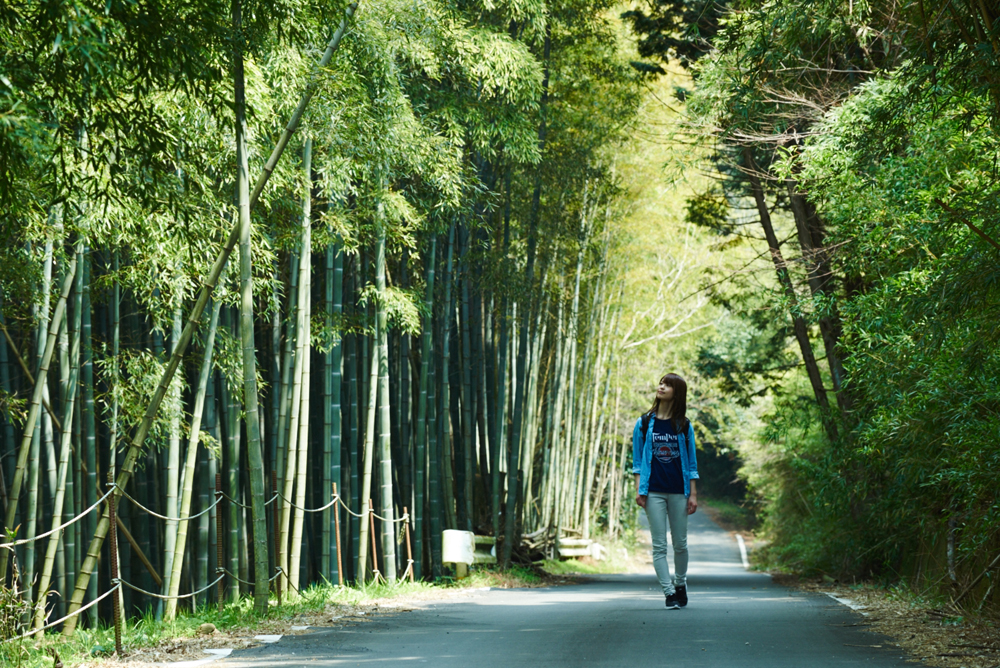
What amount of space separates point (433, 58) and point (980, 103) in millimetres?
3678

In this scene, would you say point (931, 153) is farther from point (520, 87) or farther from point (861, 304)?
point (520, 87)

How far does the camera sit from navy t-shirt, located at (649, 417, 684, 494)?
5227 mm

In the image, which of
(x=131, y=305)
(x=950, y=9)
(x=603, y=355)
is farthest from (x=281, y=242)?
(x=603, y=355)

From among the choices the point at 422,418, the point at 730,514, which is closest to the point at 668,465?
→ the point at 422,418

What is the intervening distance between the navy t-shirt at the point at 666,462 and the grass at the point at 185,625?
214 cm

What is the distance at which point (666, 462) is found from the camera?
17.2 feet

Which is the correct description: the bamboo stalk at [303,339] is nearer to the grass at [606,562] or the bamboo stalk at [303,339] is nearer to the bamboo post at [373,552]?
the bamboo post at [373,552]

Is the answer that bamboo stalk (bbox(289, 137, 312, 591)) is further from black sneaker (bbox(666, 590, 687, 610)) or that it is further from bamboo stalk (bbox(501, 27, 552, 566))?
bamboo stalk (bbox(501, 27, 552, 566))

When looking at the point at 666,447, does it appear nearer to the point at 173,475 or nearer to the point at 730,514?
the point at 173,475

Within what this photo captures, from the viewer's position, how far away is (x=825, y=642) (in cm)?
448

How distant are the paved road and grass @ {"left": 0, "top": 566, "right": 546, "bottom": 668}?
531 mm

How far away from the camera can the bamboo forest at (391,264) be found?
14.1ft

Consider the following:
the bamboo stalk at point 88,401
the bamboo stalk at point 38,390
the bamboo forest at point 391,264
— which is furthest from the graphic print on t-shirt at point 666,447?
the bamboo stalk at point 88,401

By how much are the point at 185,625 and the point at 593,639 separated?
2.27 m
